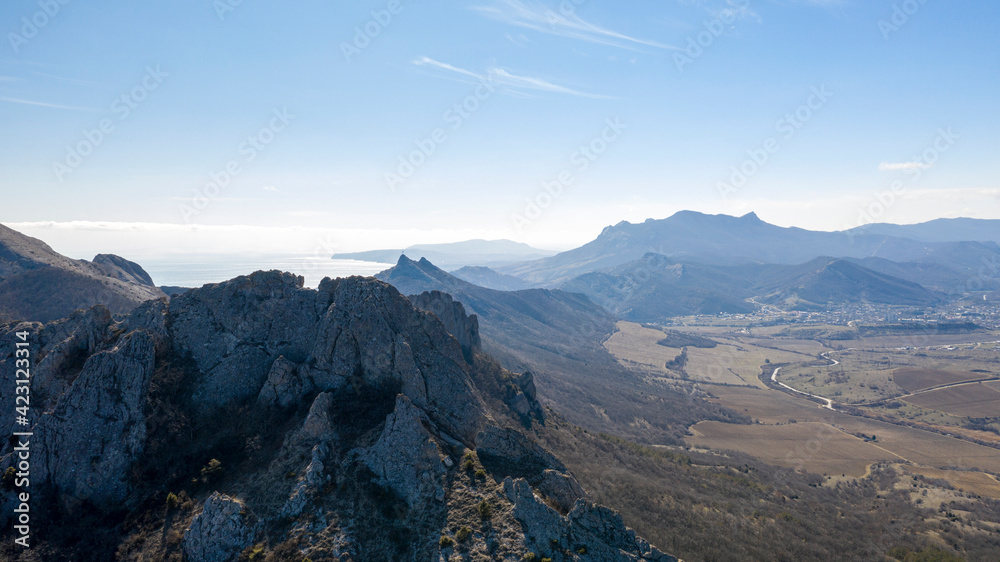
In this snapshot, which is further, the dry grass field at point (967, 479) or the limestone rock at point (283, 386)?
the dry grass field at point (967, 479)

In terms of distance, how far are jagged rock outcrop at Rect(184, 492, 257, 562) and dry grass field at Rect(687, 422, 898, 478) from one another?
147931mm

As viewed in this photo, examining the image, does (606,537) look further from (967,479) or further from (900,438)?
(900,438)

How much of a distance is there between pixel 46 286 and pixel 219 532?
12677 cm

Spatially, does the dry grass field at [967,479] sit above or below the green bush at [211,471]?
below

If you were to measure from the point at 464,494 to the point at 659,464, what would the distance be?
73893 millimetres

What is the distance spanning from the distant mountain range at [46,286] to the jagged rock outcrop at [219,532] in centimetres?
8928

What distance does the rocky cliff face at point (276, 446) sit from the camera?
32.2m

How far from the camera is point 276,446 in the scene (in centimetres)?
3850

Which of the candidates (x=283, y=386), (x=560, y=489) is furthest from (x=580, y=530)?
(x=283, y=386)

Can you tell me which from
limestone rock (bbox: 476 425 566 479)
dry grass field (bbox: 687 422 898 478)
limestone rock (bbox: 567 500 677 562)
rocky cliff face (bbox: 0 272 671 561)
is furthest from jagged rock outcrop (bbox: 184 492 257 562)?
dry grass field (bbox: 687 422 898 478)

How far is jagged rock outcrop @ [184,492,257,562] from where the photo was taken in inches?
1223

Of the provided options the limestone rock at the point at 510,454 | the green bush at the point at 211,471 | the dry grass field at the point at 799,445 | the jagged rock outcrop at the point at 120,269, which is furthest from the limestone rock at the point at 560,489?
the jagged rock outcrop at the point at 120,269

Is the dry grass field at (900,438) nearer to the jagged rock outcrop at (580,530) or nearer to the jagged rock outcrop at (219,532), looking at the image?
the jagged rock outcrop at (580,530)

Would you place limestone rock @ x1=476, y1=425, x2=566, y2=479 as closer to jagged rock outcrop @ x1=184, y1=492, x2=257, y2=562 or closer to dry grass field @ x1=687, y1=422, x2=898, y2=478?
jagged rock outcrop @ x1=184, y1=492, x2=257, y2=562
